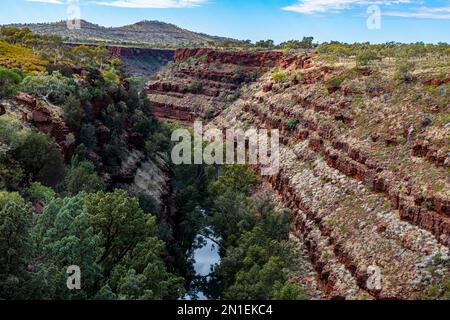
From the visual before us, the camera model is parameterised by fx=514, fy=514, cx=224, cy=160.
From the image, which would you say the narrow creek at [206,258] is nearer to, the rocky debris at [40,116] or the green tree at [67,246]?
the rocky debris at [40,116]

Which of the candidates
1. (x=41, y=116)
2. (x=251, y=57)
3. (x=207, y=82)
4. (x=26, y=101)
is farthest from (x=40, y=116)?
(x=251, y=57)

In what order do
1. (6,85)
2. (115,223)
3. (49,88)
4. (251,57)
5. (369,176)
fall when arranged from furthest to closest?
(251,57) → (49,88) → (6,85) → (369,176) → (115,223)

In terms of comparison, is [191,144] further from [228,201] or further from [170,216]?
[228,201]

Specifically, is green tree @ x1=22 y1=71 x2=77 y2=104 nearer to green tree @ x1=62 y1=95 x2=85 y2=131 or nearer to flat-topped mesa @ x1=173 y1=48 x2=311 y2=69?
green tree @ x1=62 y1=95 x2=85 y2=131

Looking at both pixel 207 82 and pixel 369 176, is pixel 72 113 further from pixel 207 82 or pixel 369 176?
pixel 207 82

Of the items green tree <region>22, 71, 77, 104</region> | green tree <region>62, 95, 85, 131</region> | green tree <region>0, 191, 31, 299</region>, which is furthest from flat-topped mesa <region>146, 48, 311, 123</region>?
green tree <region>0, 191, 31, 299</region>

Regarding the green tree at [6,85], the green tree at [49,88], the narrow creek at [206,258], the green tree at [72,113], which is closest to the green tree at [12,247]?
the narrow creek at [206,258]
